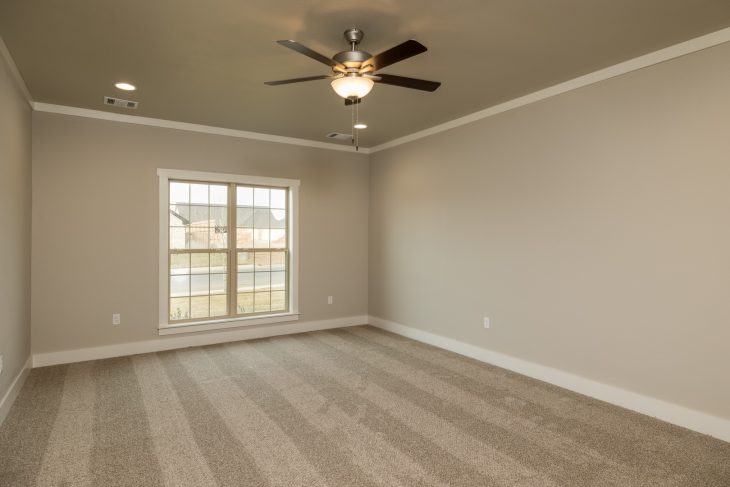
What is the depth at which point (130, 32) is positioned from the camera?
2.87 m

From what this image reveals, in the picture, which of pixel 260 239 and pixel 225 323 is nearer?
pixel 225 323

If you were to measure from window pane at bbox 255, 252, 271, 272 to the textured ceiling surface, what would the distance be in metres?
2.14

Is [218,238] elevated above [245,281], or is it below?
above

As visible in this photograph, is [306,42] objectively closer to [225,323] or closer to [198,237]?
[198,237]

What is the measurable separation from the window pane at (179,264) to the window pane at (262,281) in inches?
34.8

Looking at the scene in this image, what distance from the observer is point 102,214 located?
4.75 meters

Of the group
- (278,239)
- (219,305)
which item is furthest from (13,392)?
(278,239)

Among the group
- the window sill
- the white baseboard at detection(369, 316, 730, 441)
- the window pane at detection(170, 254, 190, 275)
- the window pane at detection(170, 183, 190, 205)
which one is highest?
the window pane at detection(170, 183, 190, 205)

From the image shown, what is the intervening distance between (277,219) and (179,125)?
1.70 m

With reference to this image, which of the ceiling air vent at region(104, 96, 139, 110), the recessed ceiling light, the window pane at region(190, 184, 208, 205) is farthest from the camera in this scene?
the window pane at region(190, 184, 208, 205)

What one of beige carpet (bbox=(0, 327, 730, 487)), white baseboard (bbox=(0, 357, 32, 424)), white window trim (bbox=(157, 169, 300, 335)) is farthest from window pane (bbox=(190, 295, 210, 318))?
white baseboard (bbox=(0, 357, 32, 424))

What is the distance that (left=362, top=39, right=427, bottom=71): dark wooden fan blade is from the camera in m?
2.28

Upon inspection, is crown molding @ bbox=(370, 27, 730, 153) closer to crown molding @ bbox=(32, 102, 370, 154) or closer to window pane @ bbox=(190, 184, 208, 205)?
crown molding @ bbox=(32, 102, 370, 154)

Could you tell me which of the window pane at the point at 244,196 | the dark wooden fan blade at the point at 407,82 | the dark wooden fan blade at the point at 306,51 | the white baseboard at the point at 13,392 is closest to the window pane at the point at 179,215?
the window pane at the point at 244,196
